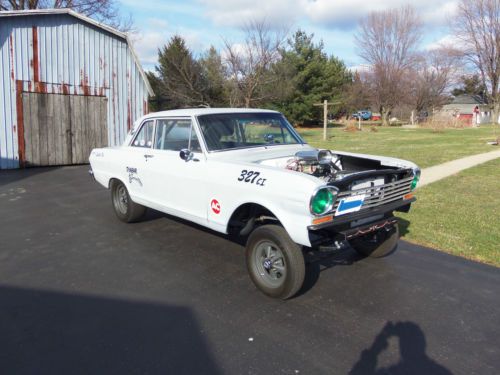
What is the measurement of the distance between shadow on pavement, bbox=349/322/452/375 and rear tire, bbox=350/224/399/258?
164cm

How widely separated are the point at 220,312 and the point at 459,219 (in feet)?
16.3

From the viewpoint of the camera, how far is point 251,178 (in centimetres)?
418

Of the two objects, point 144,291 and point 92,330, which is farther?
point 144,291

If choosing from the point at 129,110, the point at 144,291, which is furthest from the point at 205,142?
the point at 129,110

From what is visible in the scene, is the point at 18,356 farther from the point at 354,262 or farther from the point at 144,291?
the point at 354,262

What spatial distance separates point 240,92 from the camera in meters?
25.6

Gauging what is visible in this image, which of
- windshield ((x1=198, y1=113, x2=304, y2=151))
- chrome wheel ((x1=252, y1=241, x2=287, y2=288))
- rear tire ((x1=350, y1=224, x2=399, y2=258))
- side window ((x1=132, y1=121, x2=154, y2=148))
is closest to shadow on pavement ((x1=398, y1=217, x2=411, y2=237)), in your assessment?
rear tire ((x1=350, y1=224, x2=399, y2=258))

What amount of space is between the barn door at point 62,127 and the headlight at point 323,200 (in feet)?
40.7

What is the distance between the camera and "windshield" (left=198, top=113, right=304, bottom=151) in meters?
5.21

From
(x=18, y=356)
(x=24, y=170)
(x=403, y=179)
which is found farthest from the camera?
(x=24, y=170)

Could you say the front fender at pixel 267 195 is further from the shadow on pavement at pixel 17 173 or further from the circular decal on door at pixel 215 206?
the shadow on pavement at pixel 17 173

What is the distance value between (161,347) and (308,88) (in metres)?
42.3

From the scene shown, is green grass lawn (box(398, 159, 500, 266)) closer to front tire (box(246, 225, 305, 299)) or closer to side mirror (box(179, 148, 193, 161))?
front tire (box(246, 225, 305, 299))

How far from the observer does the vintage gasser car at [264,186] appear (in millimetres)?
3865
